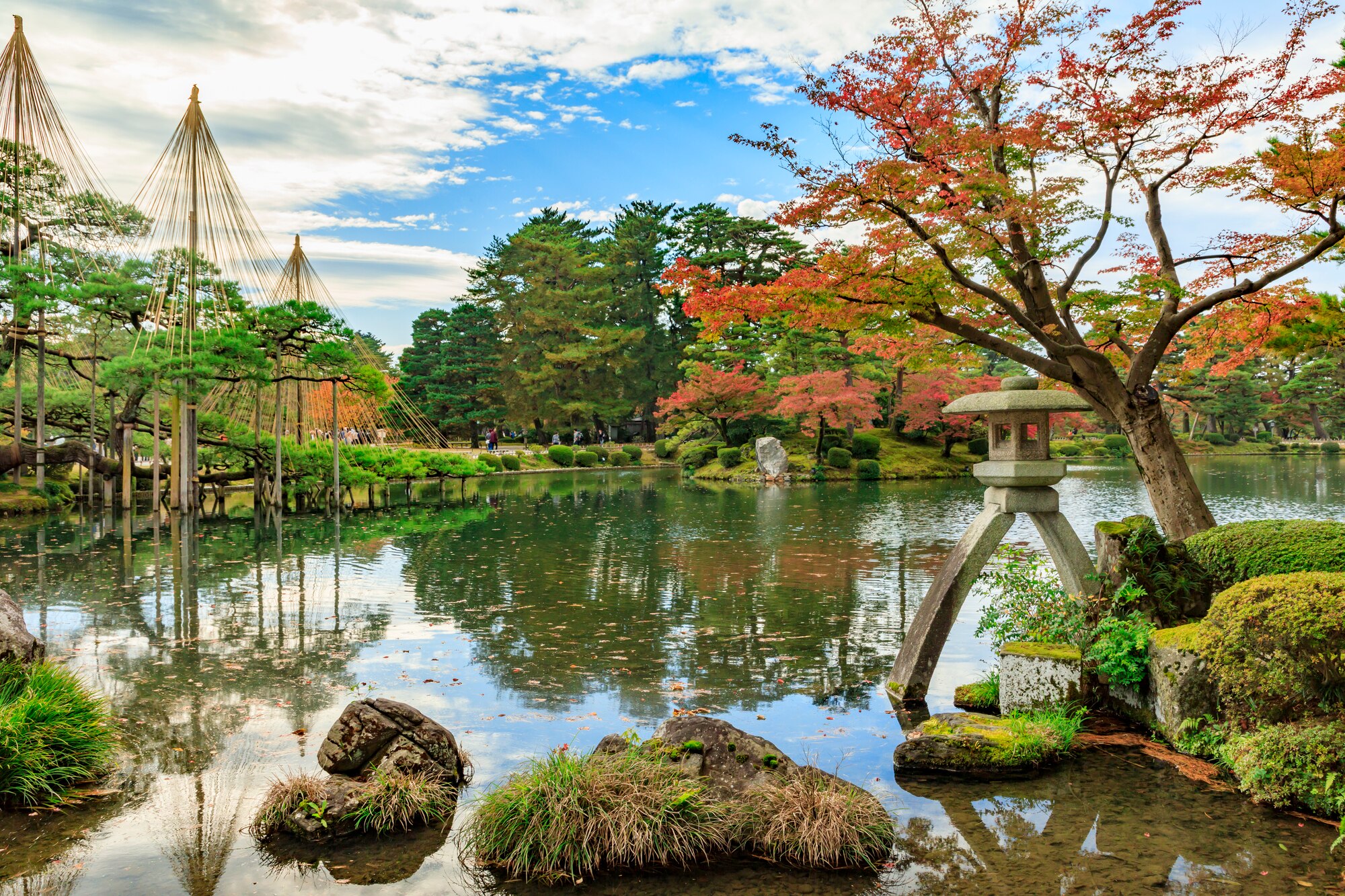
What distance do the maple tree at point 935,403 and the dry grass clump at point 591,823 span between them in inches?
1129

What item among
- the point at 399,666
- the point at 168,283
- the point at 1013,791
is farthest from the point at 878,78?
the point at 168,283

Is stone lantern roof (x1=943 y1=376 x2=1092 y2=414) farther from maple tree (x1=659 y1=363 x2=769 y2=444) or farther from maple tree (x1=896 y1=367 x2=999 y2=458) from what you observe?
maple tree (x1=659 y1=363 x2=769 y2=444)

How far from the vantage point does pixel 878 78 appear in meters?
8.03

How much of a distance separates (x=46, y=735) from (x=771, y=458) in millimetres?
26992

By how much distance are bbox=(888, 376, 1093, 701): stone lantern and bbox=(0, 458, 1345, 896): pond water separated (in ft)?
1.47

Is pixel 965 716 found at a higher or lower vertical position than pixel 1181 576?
lower

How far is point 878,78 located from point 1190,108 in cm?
288

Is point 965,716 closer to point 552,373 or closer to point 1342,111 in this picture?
point 1342,111

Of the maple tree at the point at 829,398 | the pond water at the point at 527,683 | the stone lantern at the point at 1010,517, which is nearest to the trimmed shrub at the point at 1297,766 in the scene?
the pond water at the point at 527,683

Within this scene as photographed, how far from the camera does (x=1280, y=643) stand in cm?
394

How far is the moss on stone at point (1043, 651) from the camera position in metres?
5.26

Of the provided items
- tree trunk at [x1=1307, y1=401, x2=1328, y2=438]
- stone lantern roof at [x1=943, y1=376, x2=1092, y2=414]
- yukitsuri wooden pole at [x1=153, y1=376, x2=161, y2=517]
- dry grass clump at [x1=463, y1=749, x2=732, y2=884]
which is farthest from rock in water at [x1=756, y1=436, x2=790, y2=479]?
tree trunk at [x1=1307, y1=401, x2=1328, y2=438]

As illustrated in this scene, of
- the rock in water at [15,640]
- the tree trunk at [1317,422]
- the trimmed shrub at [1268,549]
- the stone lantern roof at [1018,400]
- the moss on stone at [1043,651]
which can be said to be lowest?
the moss on stone at [1043,651]

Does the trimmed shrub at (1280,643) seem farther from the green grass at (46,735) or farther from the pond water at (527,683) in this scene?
the green grass at (46,735)
